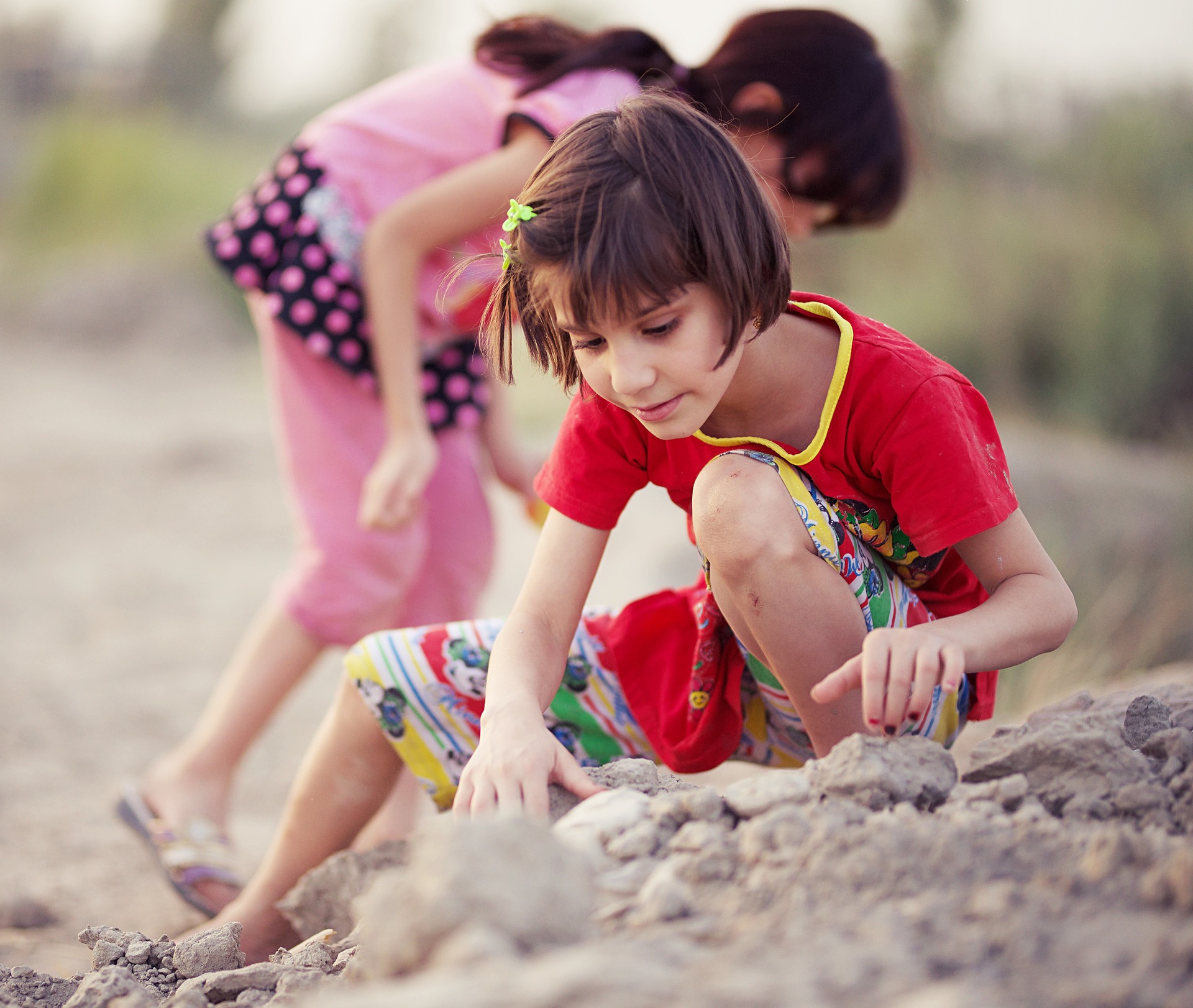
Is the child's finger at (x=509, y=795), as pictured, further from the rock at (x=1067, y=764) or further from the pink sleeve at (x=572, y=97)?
the pink sleeve at (x=572, y=97)

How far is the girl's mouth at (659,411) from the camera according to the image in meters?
1.29

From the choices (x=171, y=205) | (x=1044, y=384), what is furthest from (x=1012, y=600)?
(x=171, y=205)

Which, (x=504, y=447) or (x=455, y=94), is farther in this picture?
(x=504, y=447)

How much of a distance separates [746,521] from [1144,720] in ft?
1.91

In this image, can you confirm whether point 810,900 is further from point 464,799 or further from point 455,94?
point 455,94

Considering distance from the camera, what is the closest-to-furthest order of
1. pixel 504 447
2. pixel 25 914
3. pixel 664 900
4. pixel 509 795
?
pixel 664 900 < pixel 509 795 < pixel 25 914 < pixel 504 447

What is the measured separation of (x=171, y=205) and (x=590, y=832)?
9.83 m

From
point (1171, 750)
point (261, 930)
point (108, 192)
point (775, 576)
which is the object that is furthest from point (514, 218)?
point (108, 192)

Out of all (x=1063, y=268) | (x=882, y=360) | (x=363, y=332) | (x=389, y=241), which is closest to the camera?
(x=882, y=360)

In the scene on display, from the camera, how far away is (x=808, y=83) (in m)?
1.99

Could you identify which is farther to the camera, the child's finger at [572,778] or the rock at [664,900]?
the child's finger at [572,778]

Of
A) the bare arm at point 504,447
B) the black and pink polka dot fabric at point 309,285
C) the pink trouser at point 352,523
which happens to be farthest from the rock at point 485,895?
the bare arm at point 504,447

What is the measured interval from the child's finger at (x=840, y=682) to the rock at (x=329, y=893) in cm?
78

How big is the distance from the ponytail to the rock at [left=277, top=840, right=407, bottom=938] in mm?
1322
